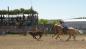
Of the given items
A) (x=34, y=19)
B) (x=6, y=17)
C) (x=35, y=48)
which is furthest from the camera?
(x=6, y=17)

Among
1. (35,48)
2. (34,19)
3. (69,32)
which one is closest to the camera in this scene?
(35,48)

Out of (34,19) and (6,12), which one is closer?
(34,19)

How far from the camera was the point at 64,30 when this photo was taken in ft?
89.7

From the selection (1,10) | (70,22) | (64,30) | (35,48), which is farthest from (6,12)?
(35,48)

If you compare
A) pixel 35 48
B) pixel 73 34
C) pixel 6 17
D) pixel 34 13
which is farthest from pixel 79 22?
pixel 35 48

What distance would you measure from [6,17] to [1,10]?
2.86 m

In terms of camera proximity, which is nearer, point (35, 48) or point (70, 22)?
point (35, 48)

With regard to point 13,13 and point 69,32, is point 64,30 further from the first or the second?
point 13,13

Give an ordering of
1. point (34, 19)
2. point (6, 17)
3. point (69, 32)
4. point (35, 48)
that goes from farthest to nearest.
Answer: point (6, 17)
point (34, 19)
point (69, 32)
point (35, 48)

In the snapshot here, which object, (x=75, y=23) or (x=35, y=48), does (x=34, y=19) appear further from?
(x=35, y=48)

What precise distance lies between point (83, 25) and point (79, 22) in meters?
1.15

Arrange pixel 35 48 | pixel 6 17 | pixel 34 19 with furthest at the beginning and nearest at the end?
pixel 6 17, pixel 34 19, pixel 35 48

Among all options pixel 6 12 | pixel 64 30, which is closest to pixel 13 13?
pixel 6 12

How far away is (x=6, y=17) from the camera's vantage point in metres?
62.0
